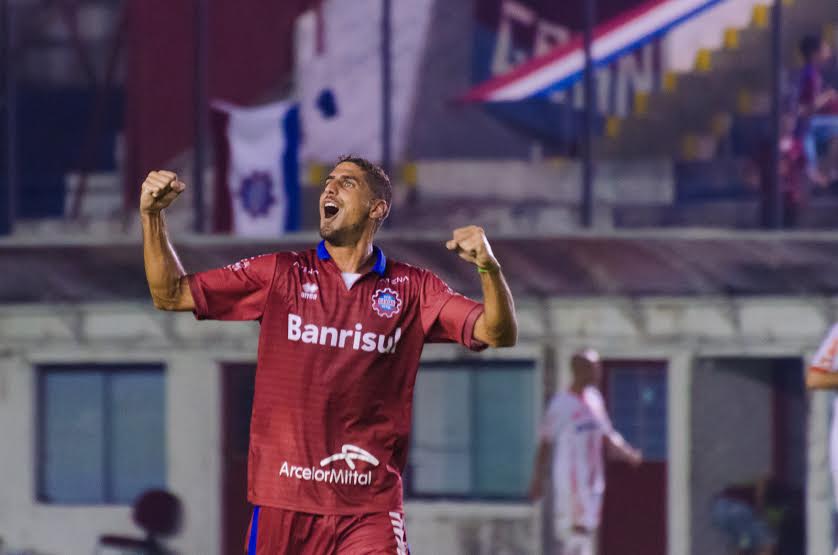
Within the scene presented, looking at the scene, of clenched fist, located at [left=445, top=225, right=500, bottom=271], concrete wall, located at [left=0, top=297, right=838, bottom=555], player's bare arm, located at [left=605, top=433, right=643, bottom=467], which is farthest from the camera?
concrete wall, located at [left=0, top=297, right=838, bottom=555]

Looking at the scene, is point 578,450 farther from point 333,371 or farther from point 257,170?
point 333,371

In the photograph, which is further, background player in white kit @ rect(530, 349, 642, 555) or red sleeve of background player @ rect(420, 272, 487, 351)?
background player in white kit @ rect(530, 349, 642, 555)

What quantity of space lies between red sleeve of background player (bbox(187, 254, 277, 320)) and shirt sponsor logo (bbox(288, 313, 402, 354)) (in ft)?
0.43


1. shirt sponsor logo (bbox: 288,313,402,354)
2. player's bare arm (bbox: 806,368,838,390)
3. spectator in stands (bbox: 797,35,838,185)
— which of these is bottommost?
player's bare arm (bbox: 806,368,838,390)

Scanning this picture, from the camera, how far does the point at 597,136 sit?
14.2 metres

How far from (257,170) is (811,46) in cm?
464

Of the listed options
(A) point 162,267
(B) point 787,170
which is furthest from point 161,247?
(B) point 787,170

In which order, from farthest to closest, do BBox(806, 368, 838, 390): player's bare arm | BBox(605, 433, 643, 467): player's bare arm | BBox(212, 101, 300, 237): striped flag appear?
BBox(212, 101, 300, 237): striped flag → BBox(605, 433, 643, 467): player's bare arm → BBox(806, 368, 838, 390): player's bare arm

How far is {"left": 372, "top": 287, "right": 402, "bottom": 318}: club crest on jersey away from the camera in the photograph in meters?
5.55

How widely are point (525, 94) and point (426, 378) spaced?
8.18 ft

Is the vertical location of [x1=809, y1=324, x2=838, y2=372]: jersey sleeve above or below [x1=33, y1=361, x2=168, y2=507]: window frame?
above

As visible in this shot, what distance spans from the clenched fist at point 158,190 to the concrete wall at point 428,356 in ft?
28.5

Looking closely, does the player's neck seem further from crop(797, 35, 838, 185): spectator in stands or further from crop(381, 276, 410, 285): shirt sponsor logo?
crop(797, 35, 838, 185): spectator in stands

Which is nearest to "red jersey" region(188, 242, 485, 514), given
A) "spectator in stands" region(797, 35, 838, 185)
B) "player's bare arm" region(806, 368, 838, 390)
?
"player's bare arm" region(806, 368, 838, 390)
